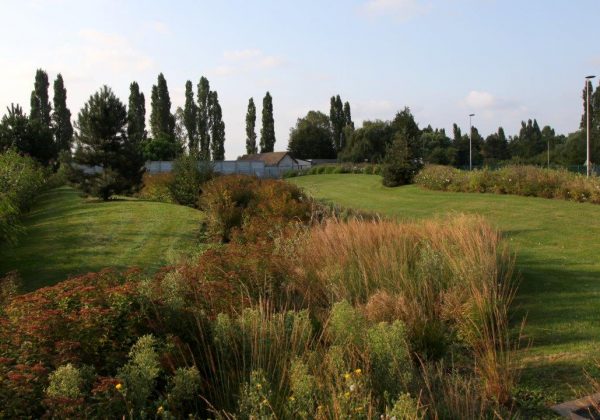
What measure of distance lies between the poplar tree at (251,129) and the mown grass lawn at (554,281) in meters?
60.3

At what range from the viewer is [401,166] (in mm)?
32375

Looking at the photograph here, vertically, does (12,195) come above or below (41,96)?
below

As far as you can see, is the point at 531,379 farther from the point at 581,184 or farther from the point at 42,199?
the point at 42,199

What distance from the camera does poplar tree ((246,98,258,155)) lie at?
79875mm

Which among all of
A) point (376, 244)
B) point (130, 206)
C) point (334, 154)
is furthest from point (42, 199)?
point (334, 154)

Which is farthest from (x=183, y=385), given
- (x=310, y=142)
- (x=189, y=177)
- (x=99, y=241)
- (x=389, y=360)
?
(x=310, y=142)

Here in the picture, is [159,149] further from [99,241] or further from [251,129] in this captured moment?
[99,241]

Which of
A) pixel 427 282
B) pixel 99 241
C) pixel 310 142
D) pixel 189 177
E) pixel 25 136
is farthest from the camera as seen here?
pixel 310 142

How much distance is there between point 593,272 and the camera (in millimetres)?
8789

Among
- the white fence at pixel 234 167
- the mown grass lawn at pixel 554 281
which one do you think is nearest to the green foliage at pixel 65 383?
the mown grass lawn at pixel 554 281

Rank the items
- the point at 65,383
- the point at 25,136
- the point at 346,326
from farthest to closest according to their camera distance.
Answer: the point at 25,136 → the point at 346,326 → the point at 65,383

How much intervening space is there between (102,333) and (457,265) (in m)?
4.44

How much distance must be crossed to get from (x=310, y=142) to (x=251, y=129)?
46.1 ft

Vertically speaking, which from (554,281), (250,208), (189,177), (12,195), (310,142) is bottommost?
(554,281)
